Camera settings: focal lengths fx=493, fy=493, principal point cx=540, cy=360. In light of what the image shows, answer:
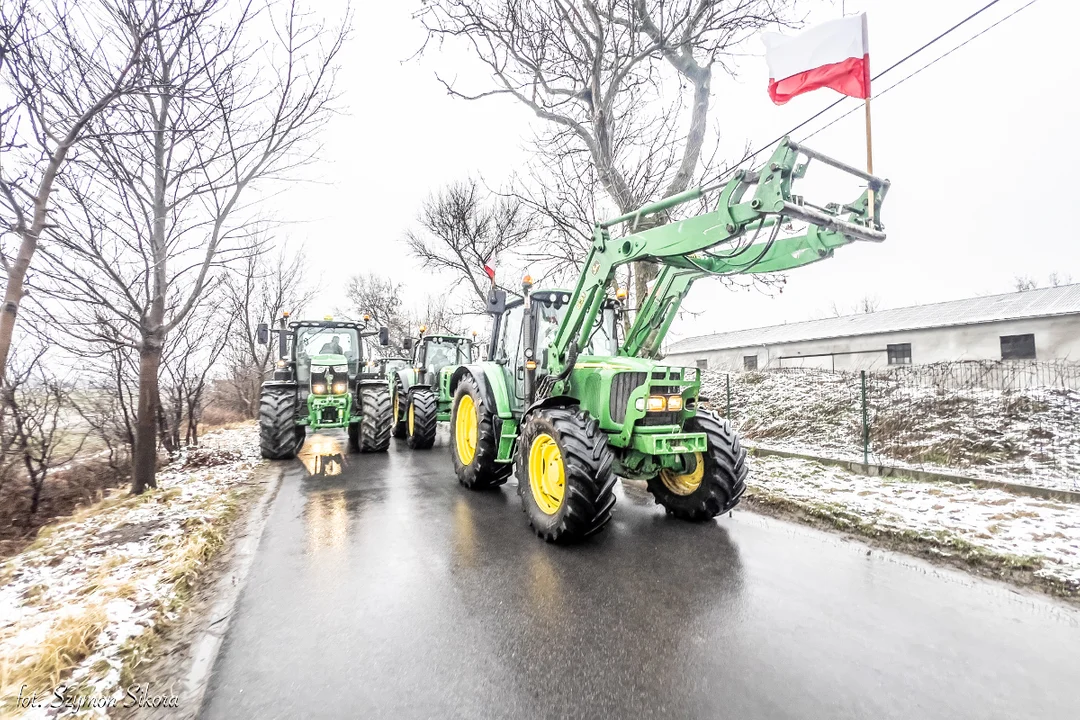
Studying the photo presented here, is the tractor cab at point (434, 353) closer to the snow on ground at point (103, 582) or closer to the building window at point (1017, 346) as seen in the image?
the snow on ground at point (103, 582)

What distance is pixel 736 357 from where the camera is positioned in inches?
1061

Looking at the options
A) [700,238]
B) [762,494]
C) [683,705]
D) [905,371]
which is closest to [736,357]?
[905,371]

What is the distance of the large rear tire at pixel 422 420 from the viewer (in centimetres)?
977

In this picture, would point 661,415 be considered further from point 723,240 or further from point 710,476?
point 723,240

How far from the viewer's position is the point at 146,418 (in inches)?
246

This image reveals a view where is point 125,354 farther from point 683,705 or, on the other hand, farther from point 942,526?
point 942,526

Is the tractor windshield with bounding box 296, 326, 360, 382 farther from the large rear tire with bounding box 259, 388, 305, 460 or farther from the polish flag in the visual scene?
the polish flag

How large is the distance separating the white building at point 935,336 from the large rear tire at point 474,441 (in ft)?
47.1

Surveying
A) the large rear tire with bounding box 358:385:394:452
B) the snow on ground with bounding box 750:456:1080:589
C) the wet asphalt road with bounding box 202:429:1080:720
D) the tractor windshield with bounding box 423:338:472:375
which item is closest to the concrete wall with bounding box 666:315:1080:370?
the snow on ground with bounding box 750:456:1080:589

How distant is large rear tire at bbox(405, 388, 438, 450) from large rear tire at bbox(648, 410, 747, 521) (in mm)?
5977

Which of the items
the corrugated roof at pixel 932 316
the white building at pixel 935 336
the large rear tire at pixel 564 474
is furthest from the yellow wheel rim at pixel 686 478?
the corrugated roof at pixel 932 316

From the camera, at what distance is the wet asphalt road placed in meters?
2.18

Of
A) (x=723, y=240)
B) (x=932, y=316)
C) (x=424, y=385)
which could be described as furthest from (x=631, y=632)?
(x=932, y=316)

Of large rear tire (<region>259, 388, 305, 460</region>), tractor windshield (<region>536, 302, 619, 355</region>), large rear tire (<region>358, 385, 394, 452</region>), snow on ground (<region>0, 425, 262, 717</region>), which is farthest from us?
large rear tire (<region>358, 385, 394, 452</region>)
